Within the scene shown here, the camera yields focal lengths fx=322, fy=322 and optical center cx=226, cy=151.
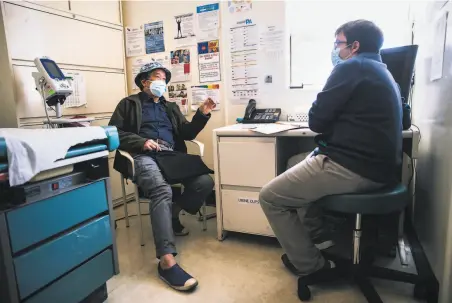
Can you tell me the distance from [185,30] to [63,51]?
37.3 inches

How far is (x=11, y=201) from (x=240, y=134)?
48.3 inches

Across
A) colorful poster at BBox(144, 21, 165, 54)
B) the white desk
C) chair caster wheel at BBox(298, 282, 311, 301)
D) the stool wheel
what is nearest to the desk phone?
the white desk

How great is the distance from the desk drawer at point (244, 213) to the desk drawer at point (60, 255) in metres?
0.81

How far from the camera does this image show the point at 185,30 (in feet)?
8.75

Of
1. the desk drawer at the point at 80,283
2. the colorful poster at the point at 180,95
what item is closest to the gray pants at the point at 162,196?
the desk drawer at the point at 80,283

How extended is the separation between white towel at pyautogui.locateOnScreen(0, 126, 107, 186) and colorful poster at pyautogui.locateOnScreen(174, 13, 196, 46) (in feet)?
5.43

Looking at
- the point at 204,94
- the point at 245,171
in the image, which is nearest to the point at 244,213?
the point at 245,171

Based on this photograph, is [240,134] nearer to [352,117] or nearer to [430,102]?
[352,117]

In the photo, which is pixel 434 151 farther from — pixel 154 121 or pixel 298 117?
pixel 154 121

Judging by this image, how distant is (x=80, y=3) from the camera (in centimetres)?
250

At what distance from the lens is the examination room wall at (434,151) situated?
1.32 m

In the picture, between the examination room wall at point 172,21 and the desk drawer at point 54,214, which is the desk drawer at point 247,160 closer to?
the examination room wall at point 172,21

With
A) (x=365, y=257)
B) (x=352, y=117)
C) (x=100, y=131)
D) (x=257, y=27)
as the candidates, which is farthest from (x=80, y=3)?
(x=365, y=257)

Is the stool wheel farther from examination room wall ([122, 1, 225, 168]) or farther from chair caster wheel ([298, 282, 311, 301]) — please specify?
examination room wall ([122, 1, 225, 168])
